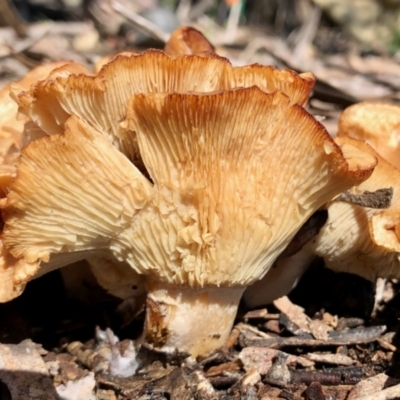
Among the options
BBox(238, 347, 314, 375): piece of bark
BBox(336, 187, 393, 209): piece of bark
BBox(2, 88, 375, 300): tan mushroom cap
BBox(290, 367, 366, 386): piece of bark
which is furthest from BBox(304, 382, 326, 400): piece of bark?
BBox(336, 187, 393, 209): piece of bark

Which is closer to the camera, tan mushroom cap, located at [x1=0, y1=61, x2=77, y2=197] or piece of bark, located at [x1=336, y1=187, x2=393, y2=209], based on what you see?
piece of bark, located at [x1=336, y1=187, x2=393, y2=209]

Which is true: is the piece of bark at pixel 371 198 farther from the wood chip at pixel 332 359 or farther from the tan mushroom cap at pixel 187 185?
the wood chip at pixel 332 359

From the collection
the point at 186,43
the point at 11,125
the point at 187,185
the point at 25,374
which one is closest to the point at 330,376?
the point at 187,185

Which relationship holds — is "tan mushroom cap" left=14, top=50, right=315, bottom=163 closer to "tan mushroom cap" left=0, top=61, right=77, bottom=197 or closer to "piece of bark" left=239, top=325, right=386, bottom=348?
"tan mushroom cap" left=0, top=61, right=77, bottom=197

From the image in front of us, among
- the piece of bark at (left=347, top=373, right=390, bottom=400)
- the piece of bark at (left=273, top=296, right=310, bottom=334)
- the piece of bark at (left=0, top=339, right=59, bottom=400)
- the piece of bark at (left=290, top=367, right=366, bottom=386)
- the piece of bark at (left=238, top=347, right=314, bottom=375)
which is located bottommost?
the piece of bark at (left=0, top=339, right=59, bottom=400)

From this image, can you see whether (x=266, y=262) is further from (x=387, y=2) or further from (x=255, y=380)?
(x=387, y=2)

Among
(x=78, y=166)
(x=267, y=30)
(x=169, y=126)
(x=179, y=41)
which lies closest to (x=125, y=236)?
(x=78, y=166)

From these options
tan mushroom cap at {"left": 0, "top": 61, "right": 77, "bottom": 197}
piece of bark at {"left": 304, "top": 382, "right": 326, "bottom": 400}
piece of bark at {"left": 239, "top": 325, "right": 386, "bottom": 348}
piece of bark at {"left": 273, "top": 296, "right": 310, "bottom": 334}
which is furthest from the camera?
piece of bark at {"left": 273, "top": 296, "right": 310, "bottom": 334}
